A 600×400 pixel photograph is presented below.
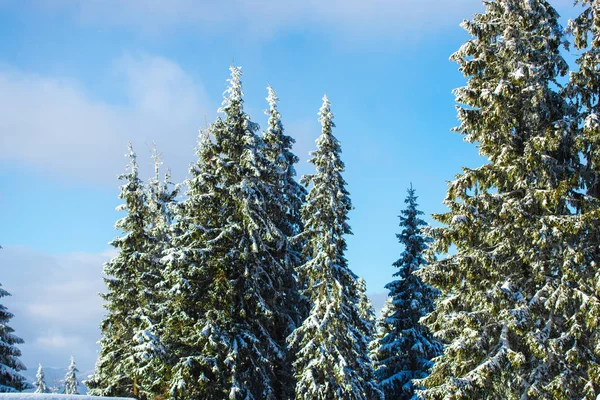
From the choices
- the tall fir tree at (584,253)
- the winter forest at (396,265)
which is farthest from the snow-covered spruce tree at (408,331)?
the tall fir tree at (584,253)

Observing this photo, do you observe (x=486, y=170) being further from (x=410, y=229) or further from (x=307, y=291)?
(x=410, y=229)

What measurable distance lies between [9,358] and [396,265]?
2287 centimetres

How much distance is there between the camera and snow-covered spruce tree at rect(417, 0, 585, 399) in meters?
13.4

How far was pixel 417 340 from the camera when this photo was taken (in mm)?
25781

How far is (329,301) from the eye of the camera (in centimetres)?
2158

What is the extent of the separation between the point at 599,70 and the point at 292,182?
16323 millimetres

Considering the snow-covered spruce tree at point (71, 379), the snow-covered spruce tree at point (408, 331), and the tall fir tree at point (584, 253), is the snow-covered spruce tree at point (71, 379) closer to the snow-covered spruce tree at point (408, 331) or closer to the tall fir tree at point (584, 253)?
the snow-covered spruce tree at point (408, 331)

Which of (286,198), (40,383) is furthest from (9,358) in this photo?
(40,383)

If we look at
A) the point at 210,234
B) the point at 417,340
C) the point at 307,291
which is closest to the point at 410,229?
the point at 417,340

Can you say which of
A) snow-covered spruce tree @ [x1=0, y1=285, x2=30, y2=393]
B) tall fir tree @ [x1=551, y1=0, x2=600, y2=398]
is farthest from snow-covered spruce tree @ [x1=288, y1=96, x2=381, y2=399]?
snow-covered spruce tree @ [x1=0, y1=285, x2=30, y2=393]

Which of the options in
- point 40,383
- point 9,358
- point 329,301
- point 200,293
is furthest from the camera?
point 40,383

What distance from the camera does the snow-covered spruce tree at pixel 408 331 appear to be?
84.4 ft

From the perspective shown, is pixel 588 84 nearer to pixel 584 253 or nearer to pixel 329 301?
pixel 584 253

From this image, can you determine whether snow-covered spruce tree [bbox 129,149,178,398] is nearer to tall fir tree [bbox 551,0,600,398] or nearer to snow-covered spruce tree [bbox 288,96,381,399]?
snow-covered spruce tree [bbox 288,96,381,399]
